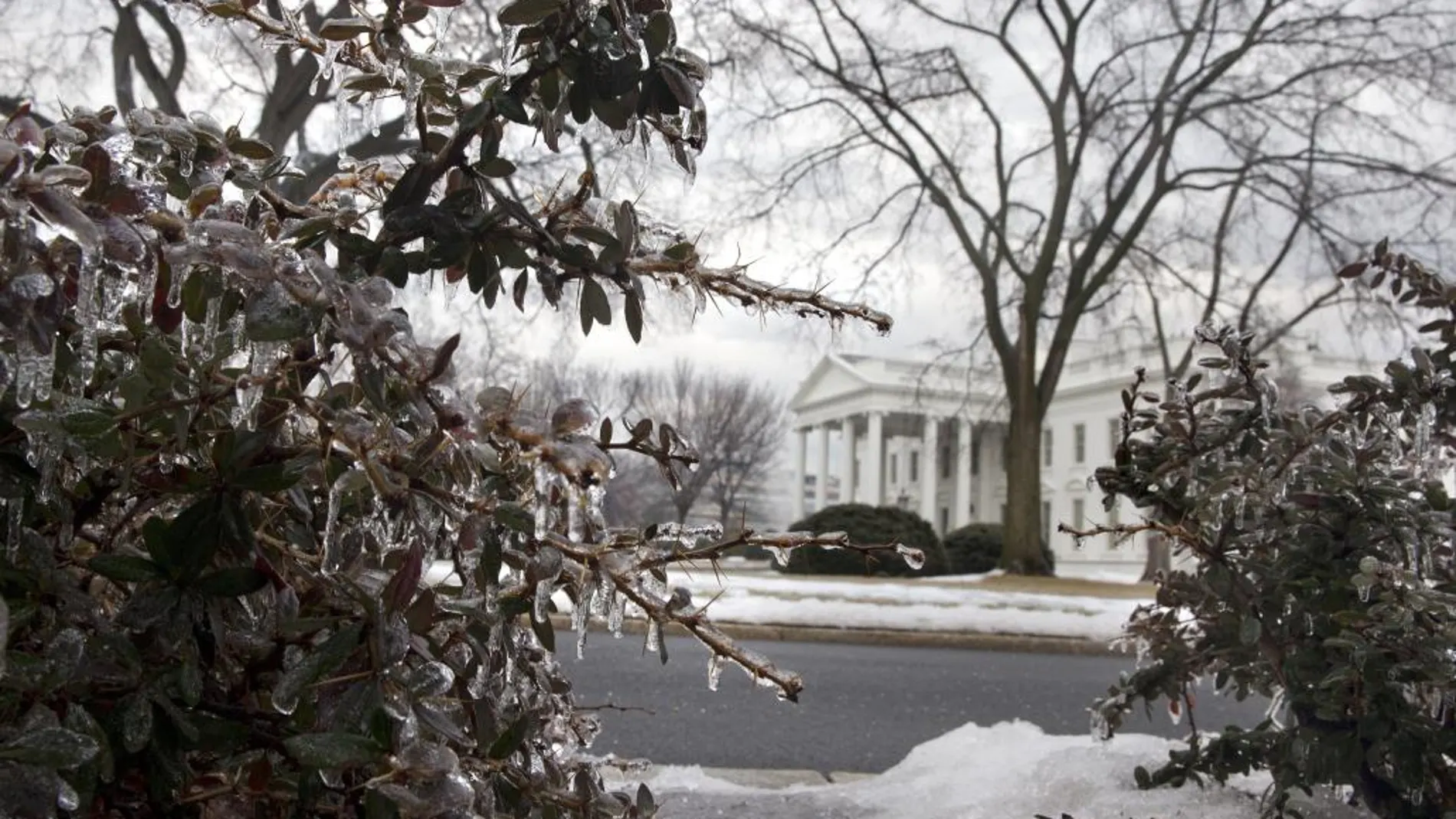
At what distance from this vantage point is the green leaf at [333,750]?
2.51 feet

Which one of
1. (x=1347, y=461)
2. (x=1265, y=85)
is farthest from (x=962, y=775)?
(x=1265, y=85)

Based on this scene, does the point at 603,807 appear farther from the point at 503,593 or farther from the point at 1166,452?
the point at 1166,452

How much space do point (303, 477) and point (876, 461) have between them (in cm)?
4791

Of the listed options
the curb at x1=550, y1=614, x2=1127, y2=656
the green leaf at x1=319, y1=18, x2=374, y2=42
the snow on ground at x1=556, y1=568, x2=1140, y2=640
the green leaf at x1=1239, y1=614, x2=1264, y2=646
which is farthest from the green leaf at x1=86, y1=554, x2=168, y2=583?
the curb at x1=550, y1=614, x2=1127, y2=656

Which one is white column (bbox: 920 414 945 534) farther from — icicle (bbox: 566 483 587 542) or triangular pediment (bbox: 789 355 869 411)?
icicle (bbox: 566 483 587 542)

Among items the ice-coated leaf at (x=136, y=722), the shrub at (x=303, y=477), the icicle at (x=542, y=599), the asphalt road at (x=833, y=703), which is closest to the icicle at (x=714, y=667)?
the shrub at (x=303, y=477)

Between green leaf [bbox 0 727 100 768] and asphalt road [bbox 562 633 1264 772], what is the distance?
3466 mm

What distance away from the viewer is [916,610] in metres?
9.87

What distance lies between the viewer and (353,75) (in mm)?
1228

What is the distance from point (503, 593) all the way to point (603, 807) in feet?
0.73

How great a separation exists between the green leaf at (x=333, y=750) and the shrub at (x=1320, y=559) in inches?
47.1

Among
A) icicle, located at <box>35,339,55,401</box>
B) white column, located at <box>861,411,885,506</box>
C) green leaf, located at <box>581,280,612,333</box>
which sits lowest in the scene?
icicle, located at <box>35,339,55,401</box>

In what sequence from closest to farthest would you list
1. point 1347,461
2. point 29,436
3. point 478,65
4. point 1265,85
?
point 29,436 < point 478,65 < point 1347,461 < point 1265,85

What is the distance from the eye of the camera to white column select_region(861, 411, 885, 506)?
4725 centimetres
